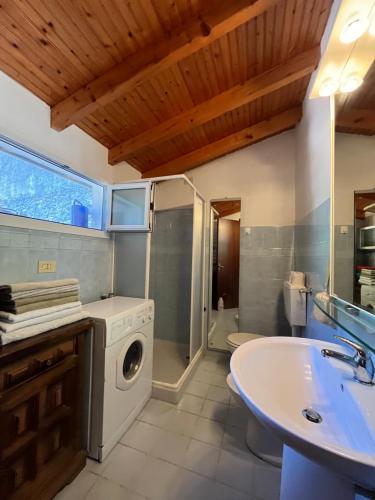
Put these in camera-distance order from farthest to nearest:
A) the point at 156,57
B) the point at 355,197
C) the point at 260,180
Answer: the point at 260,180
the point at 156,57
the point at 355,197

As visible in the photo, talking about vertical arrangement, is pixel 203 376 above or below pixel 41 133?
below

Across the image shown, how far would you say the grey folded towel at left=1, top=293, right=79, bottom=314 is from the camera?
1021mm

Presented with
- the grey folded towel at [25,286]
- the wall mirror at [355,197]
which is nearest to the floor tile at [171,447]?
the grey folded towel at [25,286]

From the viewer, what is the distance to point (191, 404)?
5.97 feet

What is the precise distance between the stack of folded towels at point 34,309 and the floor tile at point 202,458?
109cm

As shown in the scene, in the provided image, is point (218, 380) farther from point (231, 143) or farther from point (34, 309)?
point (231, 143)

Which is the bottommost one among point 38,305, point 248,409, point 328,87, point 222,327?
point 222,327

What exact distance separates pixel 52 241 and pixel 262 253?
84.2 inches

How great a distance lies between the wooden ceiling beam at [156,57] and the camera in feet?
4.14

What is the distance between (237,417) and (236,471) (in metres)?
0.44

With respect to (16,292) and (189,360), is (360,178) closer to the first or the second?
(16,292)

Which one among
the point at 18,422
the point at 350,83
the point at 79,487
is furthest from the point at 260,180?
the point at 79,487

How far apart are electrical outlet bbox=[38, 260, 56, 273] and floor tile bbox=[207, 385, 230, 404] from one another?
1.69 meters

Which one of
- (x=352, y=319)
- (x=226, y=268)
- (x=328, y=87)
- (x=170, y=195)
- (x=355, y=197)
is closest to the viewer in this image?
(x=352, y=319)
